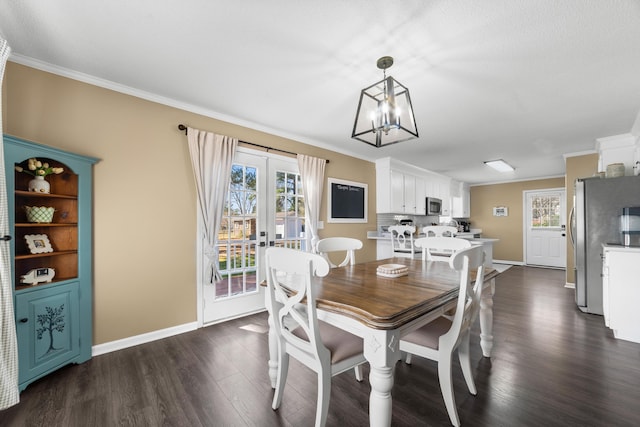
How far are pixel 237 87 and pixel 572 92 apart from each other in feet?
10.4

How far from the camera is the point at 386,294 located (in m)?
1.46

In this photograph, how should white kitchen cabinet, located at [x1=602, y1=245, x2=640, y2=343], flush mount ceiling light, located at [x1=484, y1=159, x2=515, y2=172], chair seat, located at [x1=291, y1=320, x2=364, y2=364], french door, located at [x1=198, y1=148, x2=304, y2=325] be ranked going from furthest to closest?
flush mount ceiling light, located at [x1=484, y1=159, x2=515, y2=172]
french door, located at [x1=198, y1=148, x2=304, y2=325]
white kitchen cabinet, located at [x1=602, y1=245, x2=640, y2=343]
chair seat, located at [x1=291, y1=320, x2=364, y2=364]

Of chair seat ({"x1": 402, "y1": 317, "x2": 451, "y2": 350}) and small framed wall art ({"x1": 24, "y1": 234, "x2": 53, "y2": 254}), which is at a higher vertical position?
small framed wall art ({"x1": 24, "y1": 234, "x2": 53, "y2": 254})

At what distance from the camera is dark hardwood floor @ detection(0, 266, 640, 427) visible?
154 centimetres

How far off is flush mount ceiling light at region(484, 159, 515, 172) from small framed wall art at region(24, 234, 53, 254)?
6.37m

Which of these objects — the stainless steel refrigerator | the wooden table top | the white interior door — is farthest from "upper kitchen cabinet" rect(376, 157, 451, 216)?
the wooden table top

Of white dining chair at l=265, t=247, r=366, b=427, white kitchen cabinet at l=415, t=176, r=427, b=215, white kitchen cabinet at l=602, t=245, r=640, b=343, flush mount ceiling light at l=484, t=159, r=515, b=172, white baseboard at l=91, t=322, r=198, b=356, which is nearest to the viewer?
white dining chair at l=265, t=247, r=366, b=427

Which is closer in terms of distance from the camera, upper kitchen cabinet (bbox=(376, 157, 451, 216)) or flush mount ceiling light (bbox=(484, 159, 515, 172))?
upper kitchen cabinet (bbox=(376, 157, 451, 216))

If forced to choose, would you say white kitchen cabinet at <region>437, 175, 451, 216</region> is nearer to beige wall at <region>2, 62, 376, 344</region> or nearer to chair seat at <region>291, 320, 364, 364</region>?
beige wall at <region>2, 62, 376, 344</region>

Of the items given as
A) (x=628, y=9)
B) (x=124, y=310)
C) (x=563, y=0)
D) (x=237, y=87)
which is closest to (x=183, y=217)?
(x=124, y=310)

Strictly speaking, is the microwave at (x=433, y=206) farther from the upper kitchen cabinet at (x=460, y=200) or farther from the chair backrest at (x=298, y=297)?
the chair backrest at (x=298, y=297)

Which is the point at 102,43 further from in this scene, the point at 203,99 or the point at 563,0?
the point at 563,0

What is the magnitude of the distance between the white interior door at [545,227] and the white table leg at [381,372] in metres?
7.59

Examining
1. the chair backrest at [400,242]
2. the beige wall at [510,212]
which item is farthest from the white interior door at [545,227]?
the chair backrest at [400,242]
